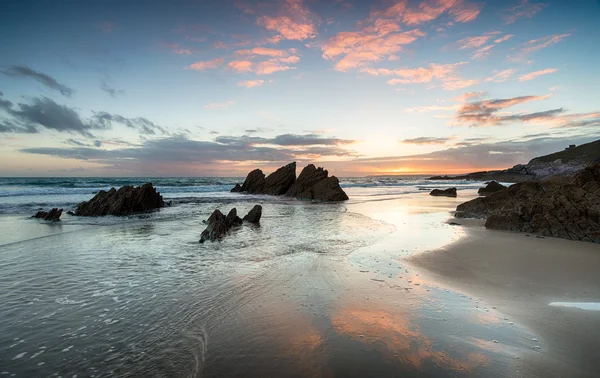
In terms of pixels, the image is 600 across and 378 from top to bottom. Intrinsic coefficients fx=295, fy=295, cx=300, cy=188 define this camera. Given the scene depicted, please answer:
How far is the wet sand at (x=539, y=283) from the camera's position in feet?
12.2

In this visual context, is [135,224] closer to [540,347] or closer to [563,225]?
[540,347]

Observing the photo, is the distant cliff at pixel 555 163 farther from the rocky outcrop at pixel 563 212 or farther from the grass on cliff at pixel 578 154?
the rocky outcrop at pixel 563 212

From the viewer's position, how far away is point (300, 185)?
39.5 m

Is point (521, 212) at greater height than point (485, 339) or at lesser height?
greater

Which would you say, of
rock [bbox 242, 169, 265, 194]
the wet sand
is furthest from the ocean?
rock [bbox 242, 169, 265, 194]

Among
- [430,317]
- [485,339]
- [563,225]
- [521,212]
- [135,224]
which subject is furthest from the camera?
[135,224]

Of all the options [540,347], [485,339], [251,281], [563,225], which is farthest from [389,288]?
[563,225]

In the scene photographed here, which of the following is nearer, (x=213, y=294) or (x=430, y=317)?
(x=430, y=317)

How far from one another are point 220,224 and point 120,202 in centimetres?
1222

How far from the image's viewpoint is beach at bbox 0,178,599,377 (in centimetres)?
365

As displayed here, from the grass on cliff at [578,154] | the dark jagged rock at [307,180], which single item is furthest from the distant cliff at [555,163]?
the dark jagged rock at [307,180]

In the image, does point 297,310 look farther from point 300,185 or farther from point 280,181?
point 280,181

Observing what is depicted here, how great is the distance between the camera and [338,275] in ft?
23.3

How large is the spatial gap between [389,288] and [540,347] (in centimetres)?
263
